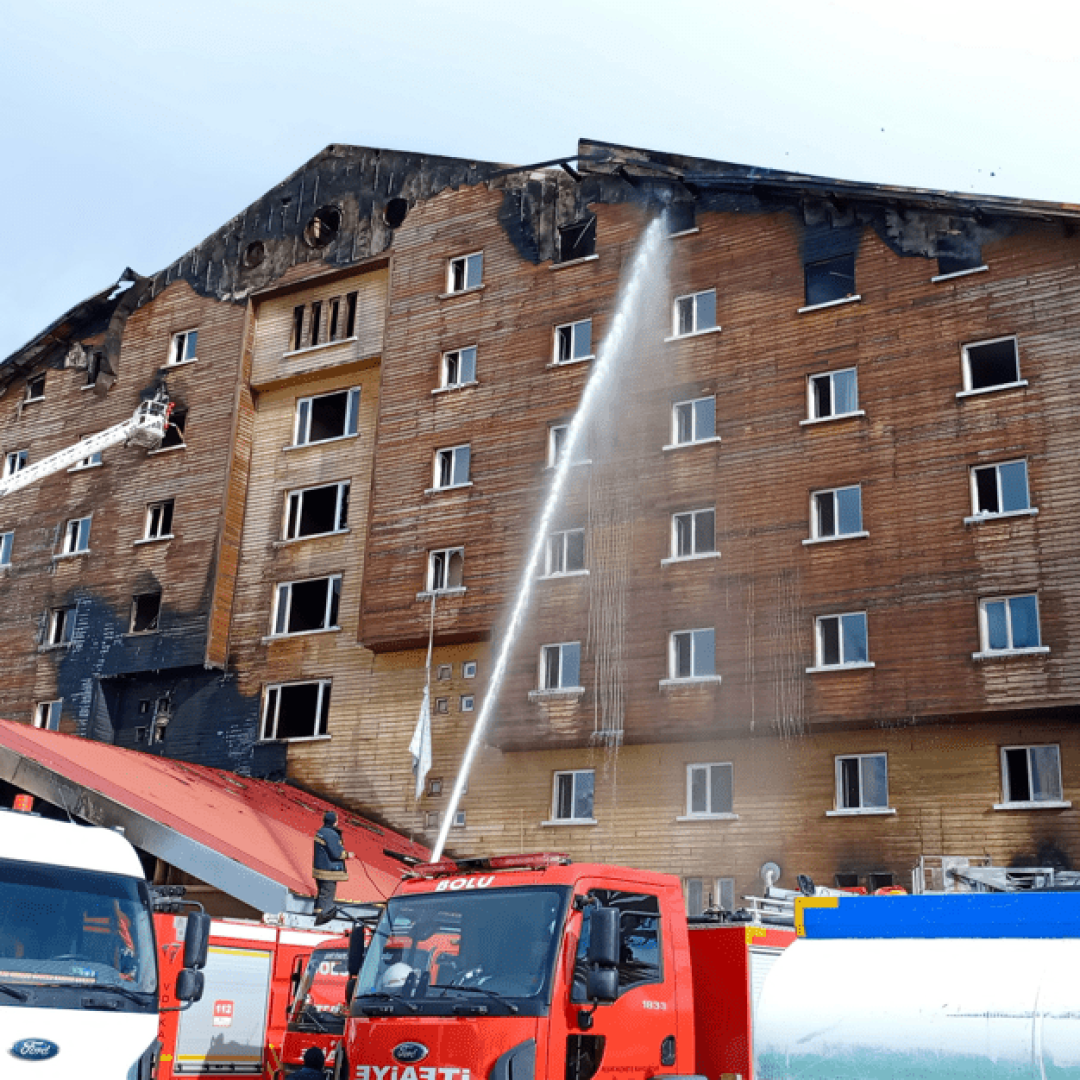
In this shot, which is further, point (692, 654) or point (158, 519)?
point (158, 519)

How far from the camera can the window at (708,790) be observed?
2869 cm

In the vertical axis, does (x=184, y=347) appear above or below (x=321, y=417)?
above

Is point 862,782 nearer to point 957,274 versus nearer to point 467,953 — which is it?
point 957,274

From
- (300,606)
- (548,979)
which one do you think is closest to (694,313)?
A: (300,606)

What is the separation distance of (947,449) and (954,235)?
5.26m

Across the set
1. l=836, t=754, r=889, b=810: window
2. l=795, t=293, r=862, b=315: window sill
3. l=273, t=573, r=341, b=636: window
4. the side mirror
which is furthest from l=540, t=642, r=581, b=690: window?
the side mirror

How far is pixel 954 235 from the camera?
29.1m

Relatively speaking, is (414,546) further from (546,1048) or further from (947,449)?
(546,1048)

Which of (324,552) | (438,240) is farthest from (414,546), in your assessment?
(438,240)

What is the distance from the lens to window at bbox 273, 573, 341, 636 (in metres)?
37.1

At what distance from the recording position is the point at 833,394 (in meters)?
29.6

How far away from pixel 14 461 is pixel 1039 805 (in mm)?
35784

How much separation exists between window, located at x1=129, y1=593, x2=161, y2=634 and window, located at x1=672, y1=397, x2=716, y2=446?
56.8 ft

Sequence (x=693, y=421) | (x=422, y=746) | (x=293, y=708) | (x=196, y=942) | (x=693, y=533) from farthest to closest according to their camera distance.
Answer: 1. (x=293, y=708)
2. (x=422, y=746)
3. (x=693, y=421)
4. (x=693, y=533)
5. (x=196, y=942)
